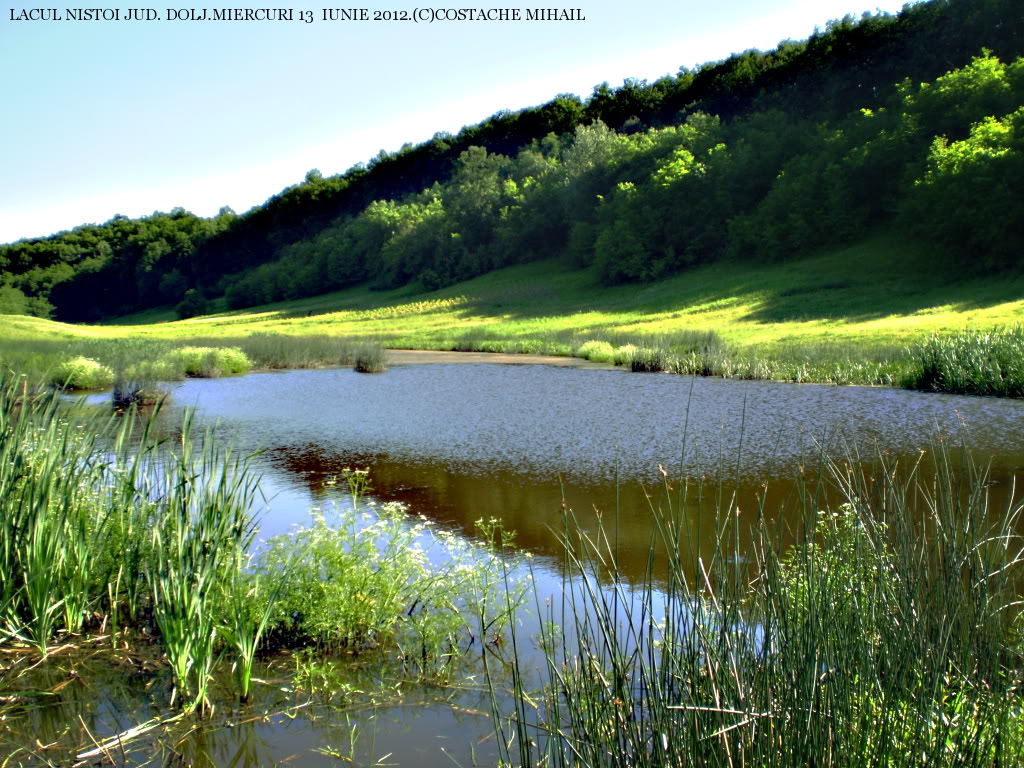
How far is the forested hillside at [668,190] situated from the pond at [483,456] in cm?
2589

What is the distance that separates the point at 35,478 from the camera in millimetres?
5012

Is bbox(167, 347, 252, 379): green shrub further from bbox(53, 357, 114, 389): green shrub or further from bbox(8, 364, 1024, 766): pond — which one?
bbox(53, 357, 114, 389): green shrub

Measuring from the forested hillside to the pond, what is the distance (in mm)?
25889

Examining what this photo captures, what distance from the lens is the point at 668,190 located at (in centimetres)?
5431

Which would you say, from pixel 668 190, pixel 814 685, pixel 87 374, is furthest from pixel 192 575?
pixel 668 190

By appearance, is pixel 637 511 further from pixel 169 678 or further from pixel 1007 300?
pixel 1007 300

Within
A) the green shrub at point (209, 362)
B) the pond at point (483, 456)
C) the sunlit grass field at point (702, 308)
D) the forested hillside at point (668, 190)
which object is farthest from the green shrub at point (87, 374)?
the forested hillside at point (668, 190)

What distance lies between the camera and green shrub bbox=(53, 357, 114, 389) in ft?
62.5

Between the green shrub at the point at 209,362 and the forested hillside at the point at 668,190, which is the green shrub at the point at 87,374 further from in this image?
the forested hillside at the point at 668,190

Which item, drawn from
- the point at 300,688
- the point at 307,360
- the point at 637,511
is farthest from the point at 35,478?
the point at 307,360

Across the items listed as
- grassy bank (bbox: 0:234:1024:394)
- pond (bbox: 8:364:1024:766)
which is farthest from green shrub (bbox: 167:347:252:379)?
pond (bbox: 8:364:1024:766)

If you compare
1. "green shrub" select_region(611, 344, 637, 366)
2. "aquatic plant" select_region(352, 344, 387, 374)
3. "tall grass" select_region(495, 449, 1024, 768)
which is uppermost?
"tall grass" select_region(495, 449, 1024, 768)

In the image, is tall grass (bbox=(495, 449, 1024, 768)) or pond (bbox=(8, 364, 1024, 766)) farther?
pond (bbox=(8, 364, 1024, 766))

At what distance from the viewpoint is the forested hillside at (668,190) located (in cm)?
4225
